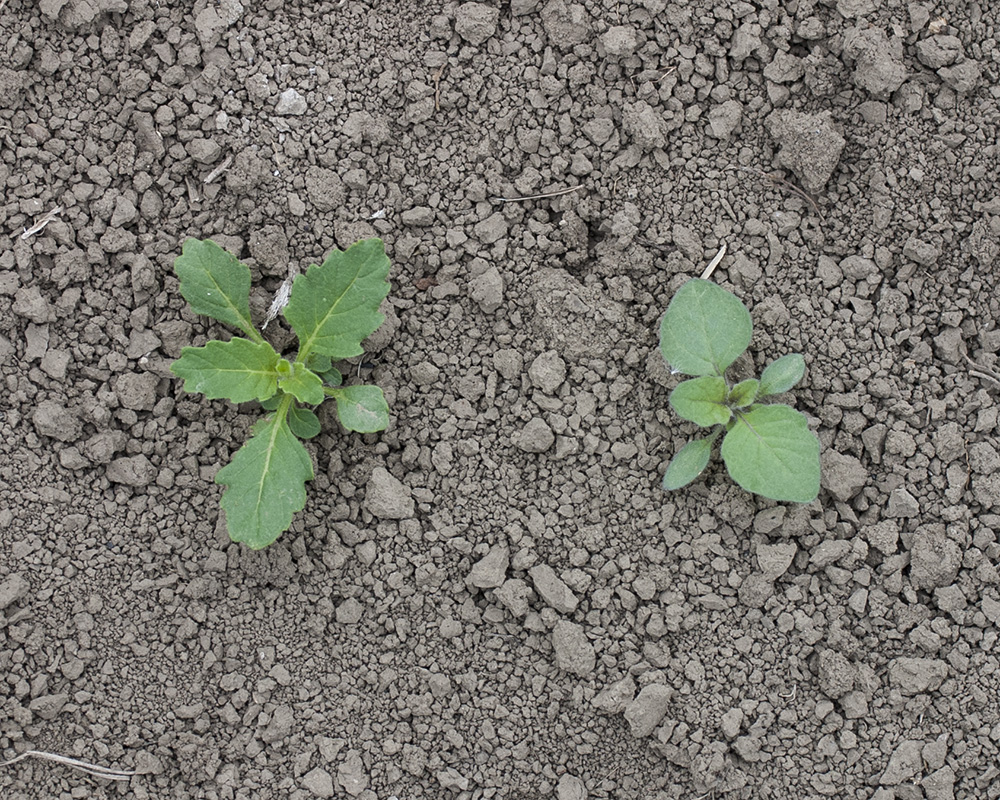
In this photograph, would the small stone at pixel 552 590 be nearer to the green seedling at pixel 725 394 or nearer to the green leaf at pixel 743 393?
the green seedling at pixel 725 394

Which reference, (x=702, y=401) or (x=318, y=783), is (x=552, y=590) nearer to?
(x=702, y=401)

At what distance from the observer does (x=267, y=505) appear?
2.69 metres

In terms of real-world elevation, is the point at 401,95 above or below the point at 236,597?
above

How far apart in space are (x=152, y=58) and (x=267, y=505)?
129cm

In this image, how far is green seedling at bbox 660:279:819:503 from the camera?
2.67m

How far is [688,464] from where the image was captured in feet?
9.00

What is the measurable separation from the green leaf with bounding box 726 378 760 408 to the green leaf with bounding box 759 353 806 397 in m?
0.03

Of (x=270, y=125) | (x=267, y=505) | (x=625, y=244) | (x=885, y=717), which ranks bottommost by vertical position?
(x=885, y=717)

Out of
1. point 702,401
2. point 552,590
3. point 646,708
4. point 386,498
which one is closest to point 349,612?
point 386,498

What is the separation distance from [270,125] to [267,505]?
1.07 metres

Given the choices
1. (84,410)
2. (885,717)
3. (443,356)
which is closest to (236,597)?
(84,410)

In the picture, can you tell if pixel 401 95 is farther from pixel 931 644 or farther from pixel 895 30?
pixel 931 644

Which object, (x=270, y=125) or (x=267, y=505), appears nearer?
(x=267, y=505)

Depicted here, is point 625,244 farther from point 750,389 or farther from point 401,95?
point 401,95
